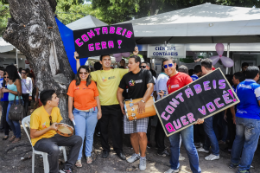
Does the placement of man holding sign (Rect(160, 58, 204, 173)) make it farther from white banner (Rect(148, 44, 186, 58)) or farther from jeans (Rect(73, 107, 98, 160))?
white banner (Rect(148, 44, 186, 58))

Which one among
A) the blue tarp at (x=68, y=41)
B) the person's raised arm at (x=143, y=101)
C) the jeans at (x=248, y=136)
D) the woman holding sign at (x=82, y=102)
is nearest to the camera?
the jeans at (x=248, y=136)

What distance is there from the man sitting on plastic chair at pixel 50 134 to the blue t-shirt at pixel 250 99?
274 cm

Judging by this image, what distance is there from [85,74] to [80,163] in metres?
1.56

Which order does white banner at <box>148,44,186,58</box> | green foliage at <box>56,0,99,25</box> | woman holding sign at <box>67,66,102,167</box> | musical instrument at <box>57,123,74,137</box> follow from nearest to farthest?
musical instrument at <box>57,123,74,137</box> → woman holding sign at <box>67,66,102,167</box> → white banner at <box>148,44,186,58</box> → green foliage at <box>56,0,99,25</box>

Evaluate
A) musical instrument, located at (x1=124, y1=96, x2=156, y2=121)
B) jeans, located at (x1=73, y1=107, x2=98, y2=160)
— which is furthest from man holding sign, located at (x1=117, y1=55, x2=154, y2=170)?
jeans, located at (x1=73, y1=107, x2=98, y2=160)

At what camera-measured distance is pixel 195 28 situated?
5094 millimetres

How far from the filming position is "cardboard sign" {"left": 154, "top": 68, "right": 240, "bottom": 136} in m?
3.04

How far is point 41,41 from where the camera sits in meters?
3.61

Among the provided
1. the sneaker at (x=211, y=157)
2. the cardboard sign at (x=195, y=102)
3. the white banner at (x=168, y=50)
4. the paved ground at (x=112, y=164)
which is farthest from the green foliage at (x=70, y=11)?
the sneaker at (x=211, y=157)

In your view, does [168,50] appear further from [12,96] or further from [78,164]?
[12,96]

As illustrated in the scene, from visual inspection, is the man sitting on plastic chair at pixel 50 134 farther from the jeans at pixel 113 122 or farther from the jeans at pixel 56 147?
the jeans at pixel 113 122

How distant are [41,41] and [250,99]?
3.64m

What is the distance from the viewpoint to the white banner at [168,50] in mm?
5359

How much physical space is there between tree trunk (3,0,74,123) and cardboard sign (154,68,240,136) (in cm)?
188
